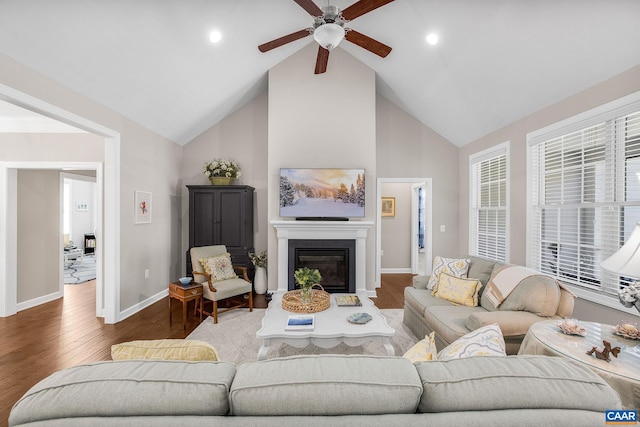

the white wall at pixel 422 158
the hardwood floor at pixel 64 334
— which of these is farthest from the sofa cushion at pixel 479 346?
the white wall at pixel 422 158

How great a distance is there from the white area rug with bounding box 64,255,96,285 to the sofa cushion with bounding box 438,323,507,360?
6.71m

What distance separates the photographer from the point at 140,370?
923 millimetres

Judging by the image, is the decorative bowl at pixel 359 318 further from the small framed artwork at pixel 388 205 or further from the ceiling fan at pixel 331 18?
the small framed artwork at pixel 388 205

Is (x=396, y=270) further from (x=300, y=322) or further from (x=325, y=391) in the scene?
(x=325, y=391)

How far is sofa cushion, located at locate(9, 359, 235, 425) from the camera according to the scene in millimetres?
821

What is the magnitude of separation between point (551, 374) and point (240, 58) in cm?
446

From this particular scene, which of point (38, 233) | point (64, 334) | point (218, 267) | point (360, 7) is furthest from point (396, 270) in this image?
point (38, 233)

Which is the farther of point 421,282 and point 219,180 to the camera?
point 219,180

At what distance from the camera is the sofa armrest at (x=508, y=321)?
2.16 meters

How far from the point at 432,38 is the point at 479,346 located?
3448mm

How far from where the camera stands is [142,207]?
4.14 meters

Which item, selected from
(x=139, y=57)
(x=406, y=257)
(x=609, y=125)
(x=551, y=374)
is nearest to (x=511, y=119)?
(x=609, y=125)

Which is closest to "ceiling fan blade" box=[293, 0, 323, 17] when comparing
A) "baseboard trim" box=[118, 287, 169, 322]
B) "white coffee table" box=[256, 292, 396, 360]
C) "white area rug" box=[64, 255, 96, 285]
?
"white coffee table" box=[256, 292, 396, 360]

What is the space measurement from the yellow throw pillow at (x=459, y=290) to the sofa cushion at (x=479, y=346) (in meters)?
1.68
